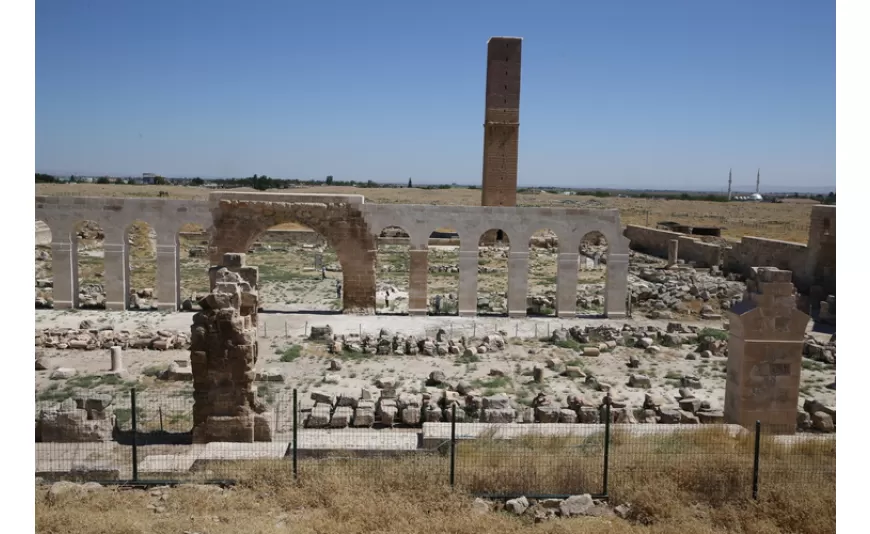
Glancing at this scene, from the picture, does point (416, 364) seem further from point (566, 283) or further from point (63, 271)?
point (63, 271)

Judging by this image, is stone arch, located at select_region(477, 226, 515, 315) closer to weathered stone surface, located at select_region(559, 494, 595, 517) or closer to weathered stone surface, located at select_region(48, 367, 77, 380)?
weathered stone surface, located at select_region(48, 367, 77, 380)

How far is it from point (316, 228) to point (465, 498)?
14.1 metres

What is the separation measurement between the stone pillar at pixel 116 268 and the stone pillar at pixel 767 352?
17.5 metres

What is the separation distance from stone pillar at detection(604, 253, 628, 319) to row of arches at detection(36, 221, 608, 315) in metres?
1.06

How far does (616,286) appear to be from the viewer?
2095cm

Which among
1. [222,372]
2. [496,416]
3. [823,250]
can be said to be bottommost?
[496,416]

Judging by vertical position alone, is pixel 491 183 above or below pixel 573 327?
above

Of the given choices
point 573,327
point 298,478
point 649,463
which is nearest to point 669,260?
point 573,327

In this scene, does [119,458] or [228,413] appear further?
[228,413]

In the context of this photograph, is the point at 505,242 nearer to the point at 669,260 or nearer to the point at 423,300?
the point at 669,260

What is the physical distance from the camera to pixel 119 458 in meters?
8.69

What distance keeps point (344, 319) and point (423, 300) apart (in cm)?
258

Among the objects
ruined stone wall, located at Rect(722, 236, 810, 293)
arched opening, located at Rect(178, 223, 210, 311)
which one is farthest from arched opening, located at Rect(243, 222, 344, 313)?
ruined stone wall, located at Rect(722, 236, 810, 293)

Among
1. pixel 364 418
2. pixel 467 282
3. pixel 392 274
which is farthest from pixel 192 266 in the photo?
pixel 364 418
